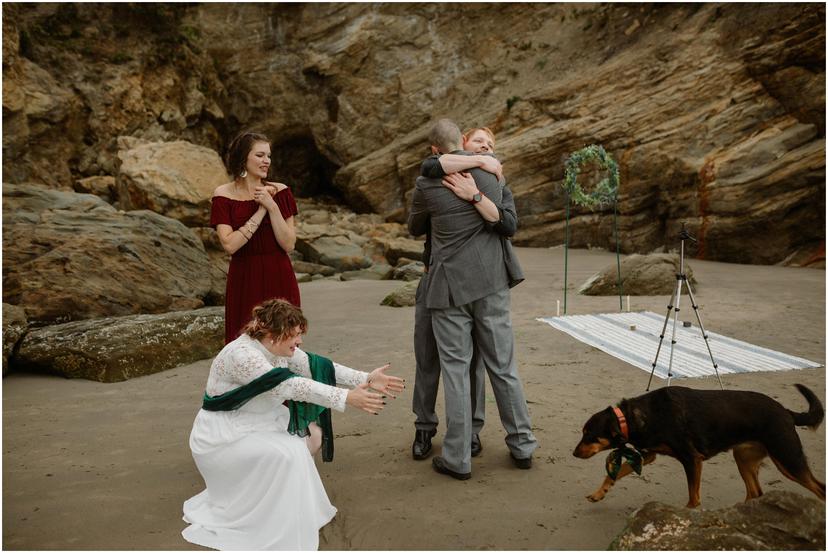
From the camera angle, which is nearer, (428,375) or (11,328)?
(428,375)

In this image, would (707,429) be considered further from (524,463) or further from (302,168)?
(302,168)

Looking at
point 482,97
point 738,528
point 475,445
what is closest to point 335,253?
point 482,97

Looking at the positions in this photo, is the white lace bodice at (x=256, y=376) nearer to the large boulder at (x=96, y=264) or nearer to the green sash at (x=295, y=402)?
the green sash at (x=295, y=402)

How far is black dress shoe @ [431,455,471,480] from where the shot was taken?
3.60 meters

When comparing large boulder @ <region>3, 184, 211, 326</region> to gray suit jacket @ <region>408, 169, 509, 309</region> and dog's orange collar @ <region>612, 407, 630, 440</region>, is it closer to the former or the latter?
gray suit jacket @ <region>408, 169, 509, 309</region>

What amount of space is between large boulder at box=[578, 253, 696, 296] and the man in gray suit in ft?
22.5

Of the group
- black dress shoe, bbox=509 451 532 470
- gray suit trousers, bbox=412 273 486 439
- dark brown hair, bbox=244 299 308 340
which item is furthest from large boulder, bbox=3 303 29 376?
black dress shoe, bbox=509 451 532 470

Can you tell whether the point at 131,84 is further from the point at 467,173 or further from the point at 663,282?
the point at 467,173

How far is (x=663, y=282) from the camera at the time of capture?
33.0 feet

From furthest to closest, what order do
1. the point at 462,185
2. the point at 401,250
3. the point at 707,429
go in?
the point at 401,250 → the point at 462,185 → the point at 707,429

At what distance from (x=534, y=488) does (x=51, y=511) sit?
251cm

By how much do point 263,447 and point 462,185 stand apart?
170 centimetres

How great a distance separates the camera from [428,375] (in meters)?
3.93

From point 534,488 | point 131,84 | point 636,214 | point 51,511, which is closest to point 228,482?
point 51,511
